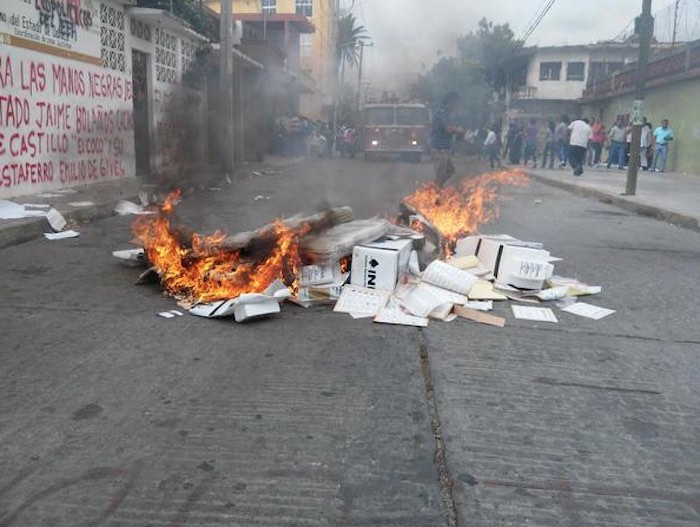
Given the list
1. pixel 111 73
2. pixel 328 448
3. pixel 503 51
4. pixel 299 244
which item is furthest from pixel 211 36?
pixel 328 448

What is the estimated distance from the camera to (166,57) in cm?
1389

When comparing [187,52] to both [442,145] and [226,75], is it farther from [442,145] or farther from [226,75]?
[442,145]

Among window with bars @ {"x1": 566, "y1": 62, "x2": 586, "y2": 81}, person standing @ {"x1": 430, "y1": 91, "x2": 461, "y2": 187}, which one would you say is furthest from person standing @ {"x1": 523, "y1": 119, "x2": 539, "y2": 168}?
window with bars @ {"x1": 566, "y1": 62, "x2": 586, "y2": 81}

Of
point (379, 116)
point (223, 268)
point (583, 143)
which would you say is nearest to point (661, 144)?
point (583, 143)

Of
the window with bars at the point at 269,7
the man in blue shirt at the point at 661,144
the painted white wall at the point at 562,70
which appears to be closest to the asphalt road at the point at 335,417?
the man in blue shirt at the point at 661,144

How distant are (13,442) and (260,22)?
2842 cm

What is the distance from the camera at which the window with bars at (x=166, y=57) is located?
527 inches

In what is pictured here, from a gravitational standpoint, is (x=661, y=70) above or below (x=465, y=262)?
above

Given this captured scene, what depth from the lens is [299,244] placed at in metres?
4.14

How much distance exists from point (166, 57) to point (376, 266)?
1158 cm

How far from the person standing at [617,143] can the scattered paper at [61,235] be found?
61.0 ft

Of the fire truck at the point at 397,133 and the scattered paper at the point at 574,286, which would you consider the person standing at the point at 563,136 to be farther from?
the scattered paper at the point at 574,286

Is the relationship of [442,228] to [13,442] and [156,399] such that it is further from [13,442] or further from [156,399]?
[13,442]

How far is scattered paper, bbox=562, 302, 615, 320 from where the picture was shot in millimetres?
3996
